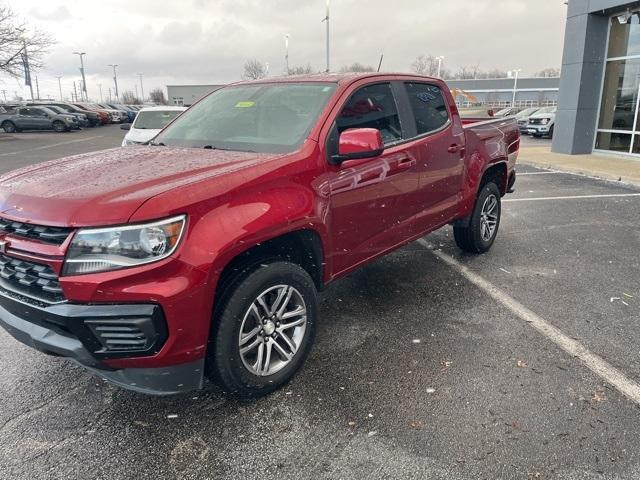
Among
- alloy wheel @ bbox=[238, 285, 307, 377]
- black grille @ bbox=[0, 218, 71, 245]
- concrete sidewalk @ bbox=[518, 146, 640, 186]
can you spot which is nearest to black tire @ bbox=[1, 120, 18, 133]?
concrete sidewalk @ bbox=[518, 146, 640, 186]

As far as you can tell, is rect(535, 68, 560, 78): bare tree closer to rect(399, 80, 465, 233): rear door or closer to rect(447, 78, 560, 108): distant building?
rect(447, 78, 560, 108): distant building

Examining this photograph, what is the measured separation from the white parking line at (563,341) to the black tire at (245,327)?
6.11ft

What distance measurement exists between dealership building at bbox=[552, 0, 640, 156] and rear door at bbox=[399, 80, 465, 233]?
40.3 feet

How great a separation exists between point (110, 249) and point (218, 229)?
1.65 feet

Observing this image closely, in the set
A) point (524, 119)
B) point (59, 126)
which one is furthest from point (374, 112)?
point (59, 126)

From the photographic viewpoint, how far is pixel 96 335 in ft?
7.55

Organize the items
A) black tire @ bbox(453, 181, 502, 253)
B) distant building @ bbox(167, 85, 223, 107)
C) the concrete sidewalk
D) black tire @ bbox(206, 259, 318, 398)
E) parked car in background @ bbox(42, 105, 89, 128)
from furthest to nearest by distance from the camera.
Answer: distant building @ bbox(167, 85, 223, 107), parked car in background @ bbox(42, 105, 89, 128), the concrete sidewalk, black tire @ bbox(453, 181, 502, 253), black tire @ bbox(206, 259, 318, 398)

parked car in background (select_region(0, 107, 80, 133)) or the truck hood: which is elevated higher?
the truck hood

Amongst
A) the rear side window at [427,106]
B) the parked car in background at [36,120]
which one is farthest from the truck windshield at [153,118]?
the parked car in background at [36,120]

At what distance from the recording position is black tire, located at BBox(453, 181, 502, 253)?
5.35 meters

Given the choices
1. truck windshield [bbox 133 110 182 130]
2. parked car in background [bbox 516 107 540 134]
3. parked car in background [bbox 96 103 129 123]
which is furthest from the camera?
parked car in background [bbox 96 103 129 123]

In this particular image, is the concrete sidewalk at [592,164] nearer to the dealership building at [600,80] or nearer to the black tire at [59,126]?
the dealership building at [600,80]

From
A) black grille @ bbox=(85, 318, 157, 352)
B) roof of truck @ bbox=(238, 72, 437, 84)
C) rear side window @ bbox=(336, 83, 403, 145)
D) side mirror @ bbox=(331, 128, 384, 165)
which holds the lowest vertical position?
black grille @ bbox=(85, 318, 157, 352)

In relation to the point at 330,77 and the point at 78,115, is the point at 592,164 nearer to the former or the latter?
the point at 330,77
